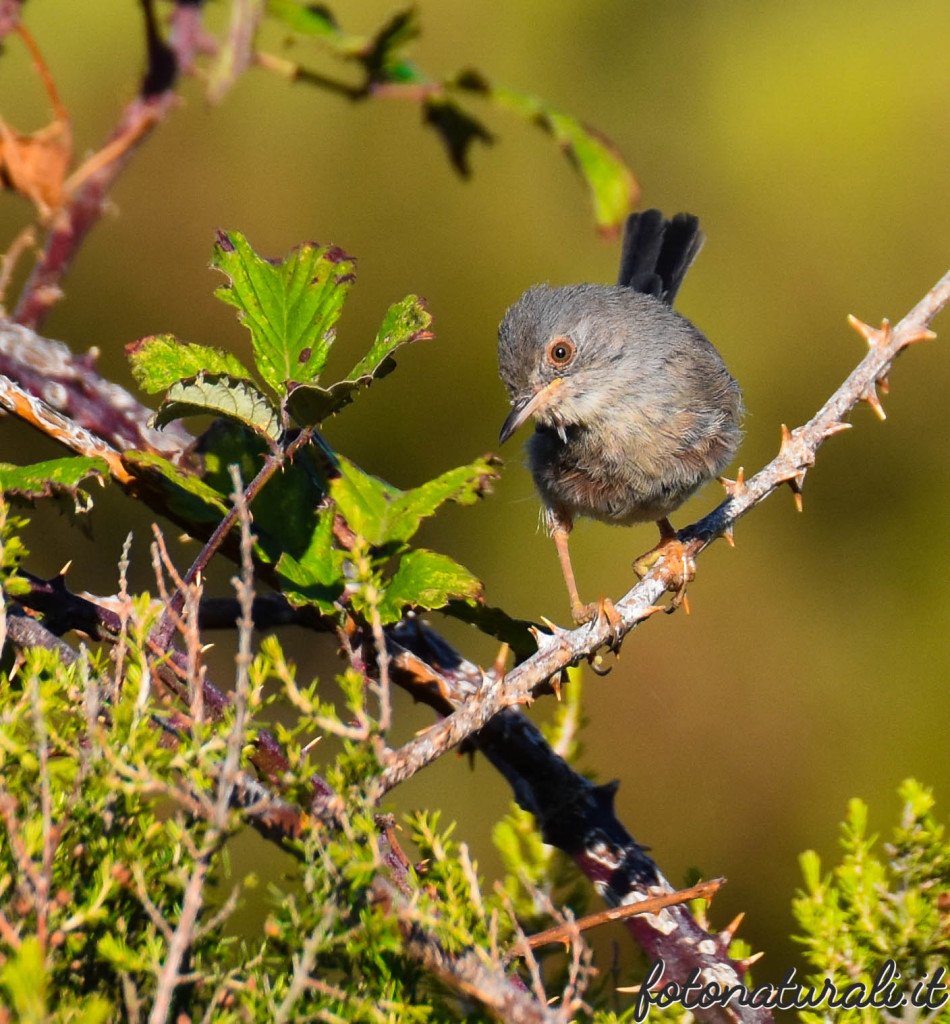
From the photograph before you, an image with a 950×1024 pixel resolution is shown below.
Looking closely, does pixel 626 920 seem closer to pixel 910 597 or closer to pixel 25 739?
pixel 25 739

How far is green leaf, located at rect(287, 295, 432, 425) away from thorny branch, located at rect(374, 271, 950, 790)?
46 centimetres

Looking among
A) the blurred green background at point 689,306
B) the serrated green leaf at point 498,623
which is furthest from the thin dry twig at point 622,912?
the blurred green background at point 689,306

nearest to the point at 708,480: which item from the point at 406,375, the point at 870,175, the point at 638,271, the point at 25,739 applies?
the point at 638,271

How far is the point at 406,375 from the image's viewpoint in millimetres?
4590

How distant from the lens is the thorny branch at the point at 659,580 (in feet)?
4.64

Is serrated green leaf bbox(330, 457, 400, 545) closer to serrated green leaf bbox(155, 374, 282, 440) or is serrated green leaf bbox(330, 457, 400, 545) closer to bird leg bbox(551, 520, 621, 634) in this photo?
serrated green leaf bbox(155, 374, 282, 440)

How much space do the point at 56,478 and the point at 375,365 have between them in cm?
50

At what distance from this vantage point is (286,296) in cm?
179

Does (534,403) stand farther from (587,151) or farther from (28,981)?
(28,981)

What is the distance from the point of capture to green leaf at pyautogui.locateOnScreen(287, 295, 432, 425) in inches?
63.9

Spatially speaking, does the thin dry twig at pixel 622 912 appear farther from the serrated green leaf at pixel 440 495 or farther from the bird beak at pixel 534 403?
the bird beak at pixel 534 403

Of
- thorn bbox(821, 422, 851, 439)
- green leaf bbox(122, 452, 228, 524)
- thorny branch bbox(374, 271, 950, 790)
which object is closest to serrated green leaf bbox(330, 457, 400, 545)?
green leaf bbox(122, 452, 228, 524)

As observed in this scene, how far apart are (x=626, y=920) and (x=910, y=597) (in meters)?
2.97

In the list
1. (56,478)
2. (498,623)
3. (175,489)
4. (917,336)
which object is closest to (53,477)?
(56,478)
